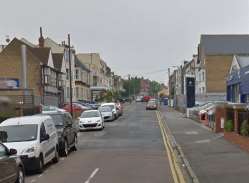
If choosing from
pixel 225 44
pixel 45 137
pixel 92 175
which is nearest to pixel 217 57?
pixel 225 44

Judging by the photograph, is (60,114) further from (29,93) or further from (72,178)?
(29,93)

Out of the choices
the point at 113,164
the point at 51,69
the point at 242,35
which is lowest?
the point at 113,164

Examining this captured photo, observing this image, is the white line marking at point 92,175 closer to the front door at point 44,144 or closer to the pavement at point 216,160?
the front door at point 44,144

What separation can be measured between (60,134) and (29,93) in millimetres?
40023

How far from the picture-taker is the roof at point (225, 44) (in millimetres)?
99062

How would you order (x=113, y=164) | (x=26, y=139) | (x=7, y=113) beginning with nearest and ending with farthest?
1. (x=26, y=139)
2. (x=113, y=164)
3. (x=7, y=113)

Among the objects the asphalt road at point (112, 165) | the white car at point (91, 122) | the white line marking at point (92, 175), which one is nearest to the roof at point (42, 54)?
the white car at point (91, 122)

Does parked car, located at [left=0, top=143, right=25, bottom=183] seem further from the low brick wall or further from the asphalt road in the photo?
the low brick wall

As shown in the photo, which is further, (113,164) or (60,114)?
(60,114)

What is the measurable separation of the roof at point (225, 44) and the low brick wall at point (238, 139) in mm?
68811

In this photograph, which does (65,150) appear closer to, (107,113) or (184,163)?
(184,163)

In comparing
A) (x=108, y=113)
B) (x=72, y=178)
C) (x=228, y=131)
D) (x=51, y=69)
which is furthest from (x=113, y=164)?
(x=51, y=69)

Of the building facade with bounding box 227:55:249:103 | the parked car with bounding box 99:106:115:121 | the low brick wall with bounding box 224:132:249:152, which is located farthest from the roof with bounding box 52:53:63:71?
the low brick wall with bounding box 224:132:249:152

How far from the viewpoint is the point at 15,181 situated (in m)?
13.9
